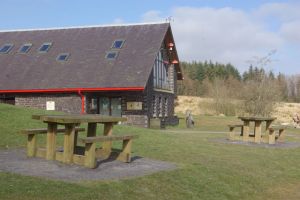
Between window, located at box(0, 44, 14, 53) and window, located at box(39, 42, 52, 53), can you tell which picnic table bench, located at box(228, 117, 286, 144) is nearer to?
window, located at box(39, 42, 52, 53)

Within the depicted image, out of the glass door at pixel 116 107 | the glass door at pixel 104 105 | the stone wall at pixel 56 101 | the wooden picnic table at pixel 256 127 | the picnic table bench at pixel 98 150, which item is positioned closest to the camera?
the picnic table bench at pixel 98 150

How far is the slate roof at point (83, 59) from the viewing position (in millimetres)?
27234

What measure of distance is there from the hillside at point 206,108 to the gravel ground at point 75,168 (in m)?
36.1

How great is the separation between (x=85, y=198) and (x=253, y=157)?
303 inches

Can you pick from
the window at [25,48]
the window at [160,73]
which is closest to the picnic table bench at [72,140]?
the window at [160,73]

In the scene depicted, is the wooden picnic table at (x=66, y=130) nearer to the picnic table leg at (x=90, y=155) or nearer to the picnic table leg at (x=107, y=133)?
the picnic table leg at (x=107, y=133)

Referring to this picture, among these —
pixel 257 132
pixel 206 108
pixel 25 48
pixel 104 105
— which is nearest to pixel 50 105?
pixel 104 105

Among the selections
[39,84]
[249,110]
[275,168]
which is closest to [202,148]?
[275,168]

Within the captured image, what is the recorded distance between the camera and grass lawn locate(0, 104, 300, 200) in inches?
301

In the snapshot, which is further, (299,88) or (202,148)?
(299,88)

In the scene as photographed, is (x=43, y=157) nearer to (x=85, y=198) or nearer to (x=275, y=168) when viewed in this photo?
(x=85, y=198)

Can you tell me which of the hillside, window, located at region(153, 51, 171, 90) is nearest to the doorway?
window, located at region(153, 51, 171, 90)

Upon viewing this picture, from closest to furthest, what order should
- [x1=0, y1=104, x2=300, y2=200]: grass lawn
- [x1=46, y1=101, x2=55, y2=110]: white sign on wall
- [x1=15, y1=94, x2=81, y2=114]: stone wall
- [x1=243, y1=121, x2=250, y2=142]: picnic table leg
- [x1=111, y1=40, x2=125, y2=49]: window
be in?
[x1=0, y1=104, x2=300, y2=200]: grass lawn < [x1=243, y1=121, x2=250, y2=142]: picnic table leg < [x1=15, y1=94, x2=81, y2=114]: stone wall < [x1=46, y1=101, x2=55, y2=110]: white sign on wall < [x1=111, y1=40, x2=125, y2=49]: window

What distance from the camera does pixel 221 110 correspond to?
47688 mm
